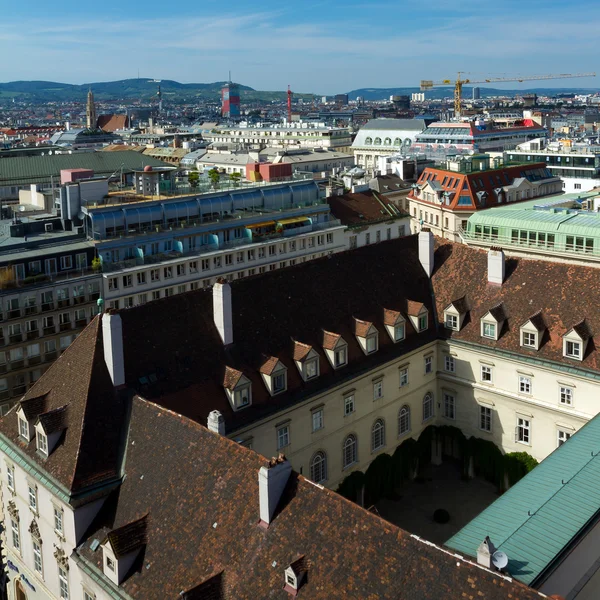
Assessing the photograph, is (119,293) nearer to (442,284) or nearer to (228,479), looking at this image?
(442,284)

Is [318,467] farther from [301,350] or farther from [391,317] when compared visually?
[391,317]

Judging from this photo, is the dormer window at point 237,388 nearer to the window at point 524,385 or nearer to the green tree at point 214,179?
the window at point 524,385

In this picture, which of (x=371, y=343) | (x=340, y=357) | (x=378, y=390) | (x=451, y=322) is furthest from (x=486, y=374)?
(x=340, y=357)

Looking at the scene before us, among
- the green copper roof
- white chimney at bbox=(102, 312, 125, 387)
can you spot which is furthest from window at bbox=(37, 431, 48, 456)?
the green copper roof

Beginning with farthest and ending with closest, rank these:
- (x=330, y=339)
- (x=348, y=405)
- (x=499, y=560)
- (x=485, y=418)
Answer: (x=485, y=418) < (x=348, y=405) < (x=330, y=339) < (x=499, y=560)

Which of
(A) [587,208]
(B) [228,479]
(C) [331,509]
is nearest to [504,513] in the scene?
(C) [331,509]

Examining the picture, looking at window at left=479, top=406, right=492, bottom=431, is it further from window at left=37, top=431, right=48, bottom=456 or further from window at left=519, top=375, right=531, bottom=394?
window at left=37, top=431, right=48, bottom=456
